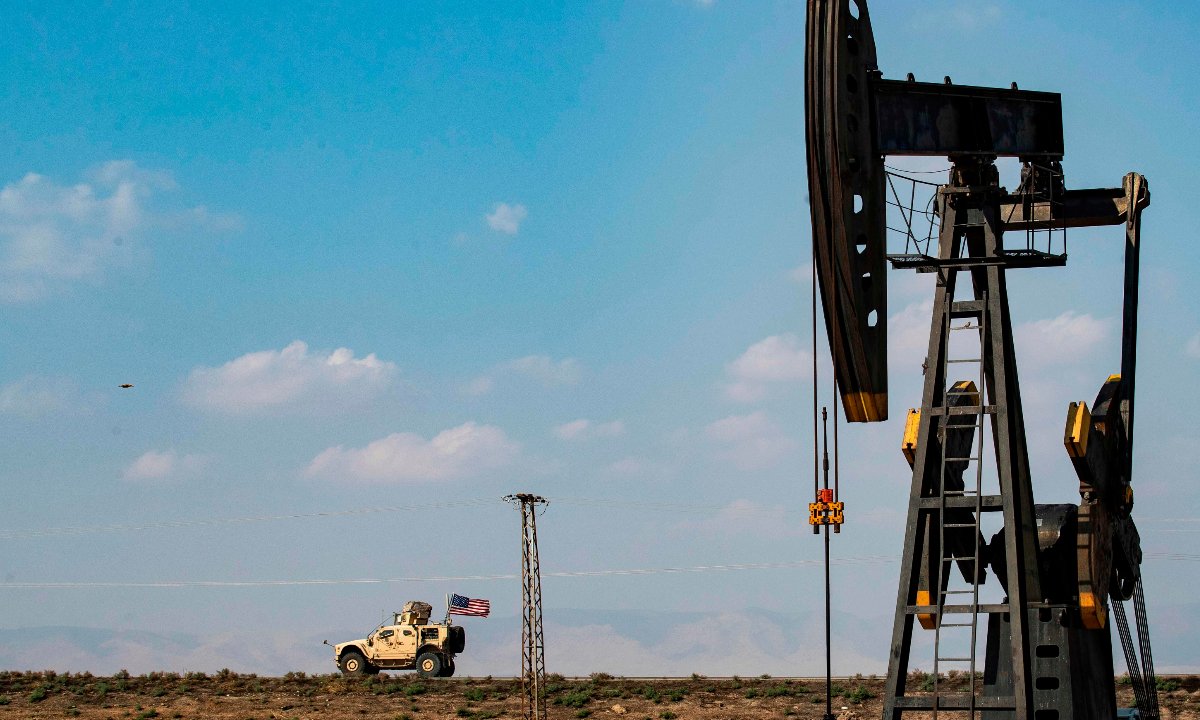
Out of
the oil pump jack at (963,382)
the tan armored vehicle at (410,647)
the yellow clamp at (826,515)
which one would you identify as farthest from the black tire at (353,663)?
the oil pump jack at (963,382)

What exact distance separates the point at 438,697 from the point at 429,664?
18.8ft

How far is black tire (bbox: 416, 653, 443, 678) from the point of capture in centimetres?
3981

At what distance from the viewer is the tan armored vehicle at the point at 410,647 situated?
39875 millimetres

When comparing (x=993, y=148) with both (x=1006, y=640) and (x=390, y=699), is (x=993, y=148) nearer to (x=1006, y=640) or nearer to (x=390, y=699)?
(x=1006, y=640)

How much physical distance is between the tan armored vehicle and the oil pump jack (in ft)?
95.8

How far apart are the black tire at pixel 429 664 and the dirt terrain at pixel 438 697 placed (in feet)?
1.40

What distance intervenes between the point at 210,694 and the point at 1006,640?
2895cm

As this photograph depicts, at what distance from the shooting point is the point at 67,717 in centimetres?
3158

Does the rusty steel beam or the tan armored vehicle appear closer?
the rusty steel beam

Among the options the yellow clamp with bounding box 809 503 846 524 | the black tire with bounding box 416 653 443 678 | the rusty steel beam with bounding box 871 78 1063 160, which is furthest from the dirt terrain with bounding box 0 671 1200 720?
the rusty steel beam with bounding box 871 78 1063 160

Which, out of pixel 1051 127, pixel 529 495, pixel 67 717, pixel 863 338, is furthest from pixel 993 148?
pixel 67 717

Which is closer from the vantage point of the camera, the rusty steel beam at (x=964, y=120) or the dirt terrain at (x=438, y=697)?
the rusty steel beam at (x=964, y=120)

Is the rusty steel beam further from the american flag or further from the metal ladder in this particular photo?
the american flag

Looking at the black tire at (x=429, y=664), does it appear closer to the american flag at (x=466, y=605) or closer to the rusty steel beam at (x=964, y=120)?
the american flag at (x=466, y=605)
